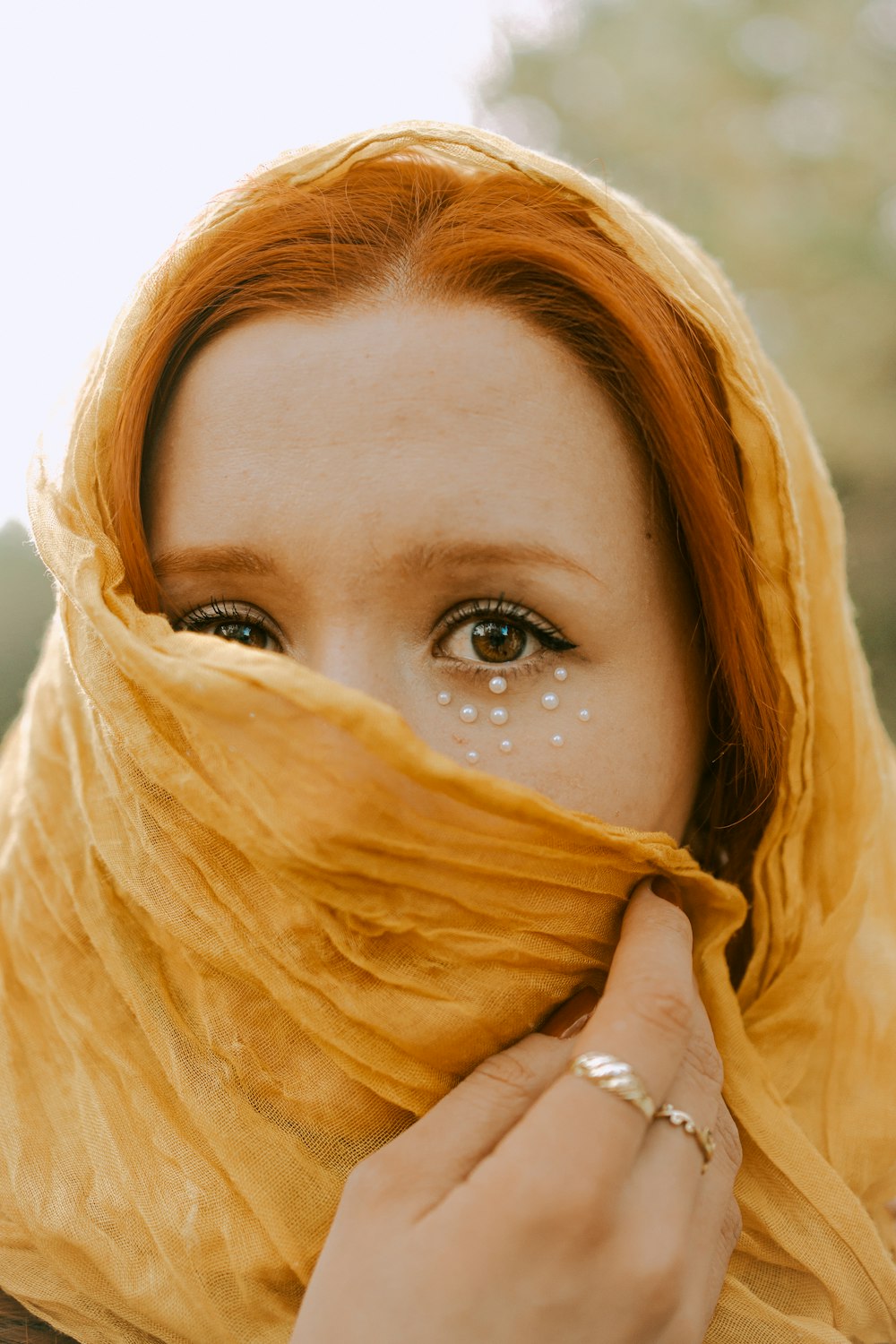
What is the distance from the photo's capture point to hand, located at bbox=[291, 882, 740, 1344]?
906mm

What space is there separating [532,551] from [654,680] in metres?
0.25

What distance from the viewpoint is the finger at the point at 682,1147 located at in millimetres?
994

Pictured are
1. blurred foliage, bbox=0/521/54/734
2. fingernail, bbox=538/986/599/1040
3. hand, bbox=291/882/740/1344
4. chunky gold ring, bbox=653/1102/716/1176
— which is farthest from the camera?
blurred foliage, bbox=0/521/54/734

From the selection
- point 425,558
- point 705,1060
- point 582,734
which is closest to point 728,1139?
point 705,1060

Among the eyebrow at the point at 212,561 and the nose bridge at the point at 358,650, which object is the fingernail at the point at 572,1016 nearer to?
the nose bridge at the point at 358,650

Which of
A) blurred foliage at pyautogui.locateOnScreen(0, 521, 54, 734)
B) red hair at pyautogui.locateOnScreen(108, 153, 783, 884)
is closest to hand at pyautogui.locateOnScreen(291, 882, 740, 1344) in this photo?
red hair at pyautogui.locateOnScreen(108, 153, 783, 884)

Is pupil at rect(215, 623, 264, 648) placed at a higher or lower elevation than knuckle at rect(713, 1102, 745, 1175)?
higher

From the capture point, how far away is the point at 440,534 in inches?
44.7

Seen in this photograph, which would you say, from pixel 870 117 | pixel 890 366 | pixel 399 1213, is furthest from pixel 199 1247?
pixel 870 117

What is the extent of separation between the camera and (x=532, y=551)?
1.17m

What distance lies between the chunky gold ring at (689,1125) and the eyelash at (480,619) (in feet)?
1.67

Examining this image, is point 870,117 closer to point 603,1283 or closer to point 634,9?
point 634,9

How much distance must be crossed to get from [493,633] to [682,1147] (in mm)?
600

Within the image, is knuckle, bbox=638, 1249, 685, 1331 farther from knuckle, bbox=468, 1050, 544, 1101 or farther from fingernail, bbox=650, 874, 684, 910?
fingernail, bbox=650, 874, 684, 910
